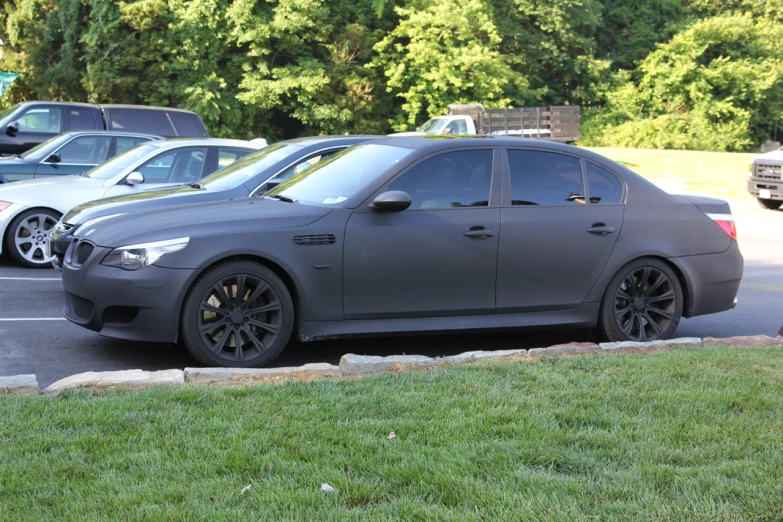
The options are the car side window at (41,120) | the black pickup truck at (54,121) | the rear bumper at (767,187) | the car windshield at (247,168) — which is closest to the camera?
the car windshield at (247,168)

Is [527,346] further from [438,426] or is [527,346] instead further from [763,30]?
[763,30]

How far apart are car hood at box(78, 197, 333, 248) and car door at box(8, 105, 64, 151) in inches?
445

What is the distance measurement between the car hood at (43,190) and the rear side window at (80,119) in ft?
19.3

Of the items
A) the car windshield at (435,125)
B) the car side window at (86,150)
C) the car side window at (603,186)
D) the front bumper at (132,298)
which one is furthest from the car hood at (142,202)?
the car windshield at (435,125)

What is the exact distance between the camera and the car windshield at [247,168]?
884 centimetres

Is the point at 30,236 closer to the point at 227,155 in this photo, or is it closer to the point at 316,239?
the point at 227,155

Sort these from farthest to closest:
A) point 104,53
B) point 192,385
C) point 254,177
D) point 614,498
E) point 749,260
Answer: point 104,53 → point 749,260 → point 254,177 → point 192,385 → point 614,498

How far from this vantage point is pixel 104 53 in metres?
34.2

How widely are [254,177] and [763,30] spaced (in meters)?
48.9

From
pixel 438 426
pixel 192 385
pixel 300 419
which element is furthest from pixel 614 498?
pixel 192 385

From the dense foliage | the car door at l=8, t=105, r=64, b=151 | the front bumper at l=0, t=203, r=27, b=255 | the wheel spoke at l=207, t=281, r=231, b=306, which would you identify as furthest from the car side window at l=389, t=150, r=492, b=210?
the dense foliage

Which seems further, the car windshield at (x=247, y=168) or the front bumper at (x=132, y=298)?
the car windshield at (x=247, y=168)

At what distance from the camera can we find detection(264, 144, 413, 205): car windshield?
6.82 m

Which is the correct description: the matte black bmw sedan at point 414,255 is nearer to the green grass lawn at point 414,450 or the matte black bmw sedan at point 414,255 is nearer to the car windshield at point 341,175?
the car windshield at point 341,175
